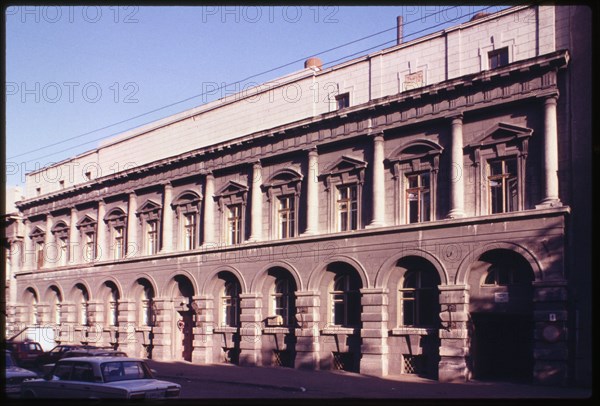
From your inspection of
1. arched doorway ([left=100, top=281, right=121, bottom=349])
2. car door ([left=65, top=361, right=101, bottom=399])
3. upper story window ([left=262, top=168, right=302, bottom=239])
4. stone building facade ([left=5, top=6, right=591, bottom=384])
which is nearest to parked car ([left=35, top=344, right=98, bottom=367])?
stone building facade ([left=5, top=6, right=591, bottom=384])

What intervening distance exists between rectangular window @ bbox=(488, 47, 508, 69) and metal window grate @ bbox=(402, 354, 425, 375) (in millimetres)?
12071

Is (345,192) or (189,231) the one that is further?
(189,231)

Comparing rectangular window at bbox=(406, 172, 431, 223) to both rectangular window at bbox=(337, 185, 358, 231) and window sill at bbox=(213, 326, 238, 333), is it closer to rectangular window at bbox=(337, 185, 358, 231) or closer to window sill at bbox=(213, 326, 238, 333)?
rectangular window at bbox=(337, 185, 358, 231)

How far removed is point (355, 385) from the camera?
25906 mm

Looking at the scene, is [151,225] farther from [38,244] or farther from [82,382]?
[82,382]

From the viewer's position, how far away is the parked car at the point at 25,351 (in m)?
34.1

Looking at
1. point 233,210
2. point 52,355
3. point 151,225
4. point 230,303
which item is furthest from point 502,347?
point 151,225

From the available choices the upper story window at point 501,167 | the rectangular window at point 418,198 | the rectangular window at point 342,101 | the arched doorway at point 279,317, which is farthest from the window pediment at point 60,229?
the upper story window at point 501,167

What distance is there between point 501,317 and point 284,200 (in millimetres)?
12660

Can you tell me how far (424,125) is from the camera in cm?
2972

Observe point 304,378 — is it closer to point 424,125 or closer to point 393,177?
point 393,177

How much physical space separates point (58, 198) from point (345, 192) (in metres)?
27.1

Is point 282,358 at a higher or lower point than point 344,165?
lower

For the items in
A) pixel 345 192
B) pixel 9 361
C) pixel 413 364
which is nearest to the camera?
pixel 9 361
